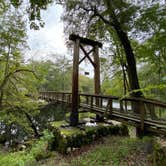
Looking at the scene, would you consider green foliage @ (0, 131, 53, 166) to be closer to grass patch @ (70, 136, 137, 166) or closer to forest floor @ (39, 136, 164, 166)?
forest floor @ (39, 136, 164, 166)

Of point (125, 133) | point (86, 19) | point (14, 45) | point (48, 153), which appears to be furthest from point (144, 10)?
point (48, 153)

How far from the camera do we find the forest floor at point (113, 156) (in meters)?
3.72

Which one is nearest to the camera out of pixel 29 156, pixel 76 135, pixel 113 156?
pixel 113 156

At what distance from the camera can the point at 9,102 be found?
701 centimetres

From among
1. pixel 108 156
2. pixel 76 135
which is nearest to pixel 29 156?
pixel 76 135

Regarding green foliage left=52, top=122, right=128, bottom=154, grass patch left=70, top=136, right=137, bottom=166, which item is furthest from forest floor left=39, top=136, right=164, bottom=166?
green foliage left=52, top=122, right=128, bottom=154

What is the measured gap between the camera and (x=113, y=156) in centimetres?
404

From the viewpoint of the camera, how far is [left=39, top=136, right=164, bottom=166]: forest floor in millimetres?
3717

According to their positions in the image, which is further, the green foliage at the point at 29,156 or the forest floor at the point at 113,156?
the green foliage at the point at 29,156

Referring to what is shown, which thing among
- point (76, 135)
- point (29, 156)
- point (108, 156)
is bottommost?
point (29, 156)

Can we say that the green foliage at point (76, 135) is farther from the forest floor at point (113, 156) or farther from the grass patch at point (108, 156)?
the grass patch at point (108, 156)

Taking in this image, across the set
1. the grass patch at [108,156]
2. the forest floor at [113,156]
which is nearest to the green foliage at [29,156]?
the forest floor at [113,156]

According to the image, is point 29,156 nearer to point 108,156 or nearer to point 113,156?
point 108,156

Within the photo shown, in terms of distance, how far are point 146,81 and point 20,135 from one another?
28.5 ft
